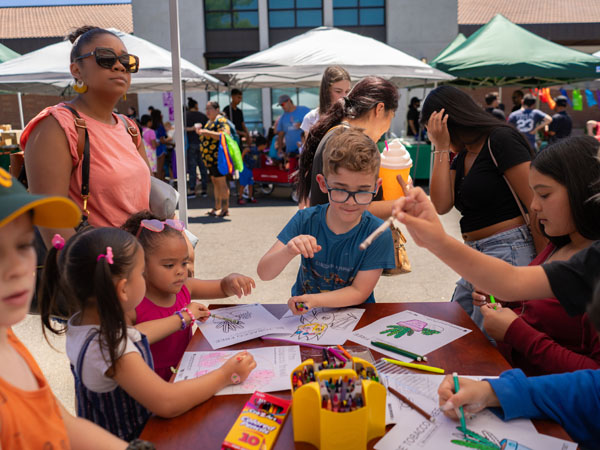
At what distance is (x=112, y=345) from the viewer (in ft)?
4.32

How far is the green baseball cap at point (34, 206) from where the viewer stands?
0.77 m

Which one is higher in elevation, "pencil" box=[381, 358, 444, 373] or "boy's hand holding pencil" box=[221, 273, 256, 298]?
"boy's hand holding pencil" box=[221, 273, 256, 298]

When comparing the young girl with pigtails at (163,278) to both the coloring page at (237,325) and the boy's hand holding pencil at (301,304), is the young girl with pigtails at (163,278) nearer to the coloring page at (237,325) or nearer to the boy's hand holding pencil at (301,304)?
the coloring page at (237,325)

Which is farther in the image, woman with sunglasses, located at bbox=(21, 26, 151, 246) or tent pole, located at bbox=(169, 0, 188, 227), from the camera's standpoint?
tent pole, located at bbox=(169, 0, 188, 227)

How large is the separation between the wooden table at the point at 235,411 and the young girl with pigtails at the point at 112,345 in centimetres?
4

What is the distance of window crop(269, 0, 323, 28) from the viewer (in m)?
20.3

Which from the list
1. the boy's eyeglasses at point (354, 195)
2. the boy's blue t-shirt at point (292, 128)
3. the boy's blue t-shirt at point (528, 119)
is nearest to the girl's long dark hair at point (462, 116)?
the boy's eyeglasses at point (354, 195)

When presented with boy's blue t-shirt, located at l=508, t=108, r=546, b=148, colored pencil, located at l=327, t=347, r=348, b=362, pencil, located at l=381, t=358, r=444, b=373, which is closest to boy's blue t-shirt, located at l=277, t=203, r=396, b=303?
pencil, located at l=381, t=358, r=444, b=373

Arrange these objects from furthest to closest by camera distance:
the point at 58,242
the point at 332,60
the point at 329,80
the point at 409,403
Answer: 1. the point at 332,60
2. the point at 329,80
3. the point at 58,242
4. the point at 409,403

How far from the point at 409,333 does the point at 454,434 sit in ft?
1.96

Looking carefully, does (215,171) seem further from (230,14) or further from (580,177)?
(230,14)

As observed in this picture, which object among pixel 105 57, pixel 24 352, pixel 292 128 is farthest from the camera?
pixel 292 128

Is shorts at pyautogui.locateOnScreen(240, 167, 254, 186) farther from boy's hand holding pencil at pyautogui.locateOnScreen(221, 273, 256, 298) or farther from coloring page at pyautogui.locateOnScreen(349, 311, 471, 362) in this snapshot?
coloring page at pyautogui.locateOnScreen(349, 311, 471, 362)

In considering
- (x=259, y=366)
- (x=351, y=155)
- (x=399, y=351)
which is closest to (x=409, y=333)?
(x=399, y=351)
